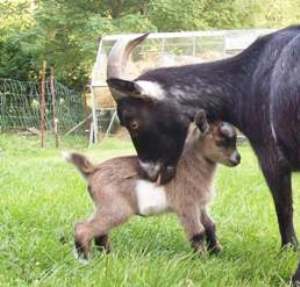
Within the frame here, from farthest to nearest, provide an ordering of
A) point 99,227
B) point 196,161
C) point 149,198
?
point 196,161, point 149,198, point 99,227

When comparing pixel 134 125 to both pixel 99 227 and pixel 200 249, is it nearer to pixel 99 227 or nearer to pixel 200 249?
pixel 99 227

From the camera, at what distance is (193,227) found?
365cm

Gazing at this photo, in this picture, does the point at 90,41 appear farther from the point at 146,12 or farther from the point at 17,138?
the point at 17,138

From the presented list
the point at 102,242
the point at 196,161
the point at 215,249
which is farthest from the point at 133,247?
the point at 196,161

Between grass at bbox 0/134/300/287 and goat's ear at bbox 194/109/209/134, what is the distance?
0.62 metres

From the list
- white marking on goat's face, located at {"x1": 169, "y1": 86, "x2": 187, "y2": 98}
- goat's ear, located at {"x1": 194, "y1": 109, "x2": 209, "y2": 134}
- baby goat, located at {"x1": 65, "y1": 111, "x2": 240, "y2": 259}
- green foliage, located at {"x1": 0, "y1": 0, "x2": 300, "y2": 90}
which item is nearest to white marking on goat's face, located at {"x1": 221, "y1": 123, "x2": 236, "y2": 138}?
baby goat, located at {"x1": 65, "y1": 111, "x2": 240, "y2": 259}

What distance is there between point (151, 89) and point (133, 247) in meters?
0.83

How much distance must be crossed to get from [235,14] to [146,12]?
317 centimetres

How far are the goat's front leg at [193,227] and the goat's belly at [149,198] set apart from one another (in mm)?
119

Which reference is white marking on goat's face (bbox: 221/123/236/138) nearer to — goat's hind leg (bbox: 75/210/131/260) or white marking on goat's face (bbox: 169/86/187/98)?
white marking on goat's face (bbox: 169/86/187/98)

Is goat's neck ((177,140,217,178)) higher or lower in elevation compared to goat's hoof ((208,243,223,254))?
higher

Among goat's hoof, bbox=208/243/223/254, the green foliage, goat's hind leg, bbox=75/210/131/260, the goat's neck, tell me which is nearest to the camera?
goat's hind leg, bbox=75/210/131/260

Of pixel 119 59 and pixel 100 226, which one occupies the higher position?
pixel 119 59

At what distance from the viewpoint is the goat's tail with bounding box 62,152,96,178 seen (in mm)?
3797
